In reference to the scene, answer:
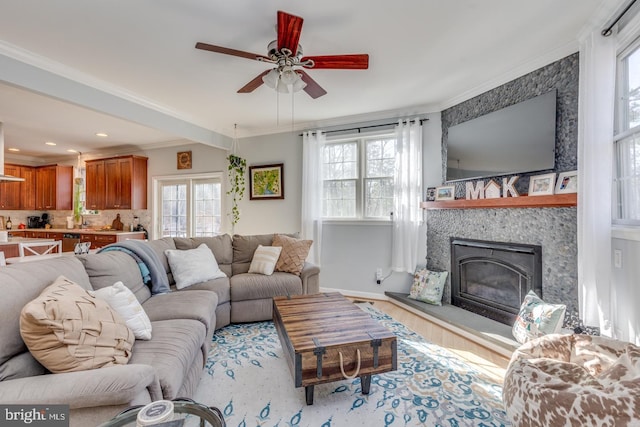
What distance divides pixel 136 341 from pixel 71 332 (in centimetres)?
51

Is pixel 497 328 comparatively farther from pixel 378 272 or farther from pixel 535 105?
pixel 535 105

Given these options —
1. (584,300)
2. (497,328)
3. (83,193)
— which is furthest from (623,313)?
(83,193)

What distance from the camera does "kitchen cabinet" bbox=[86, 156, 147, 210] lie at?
17.5 ft

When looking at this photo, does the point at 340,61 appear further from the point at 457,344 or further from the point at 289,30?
the point at 457,344

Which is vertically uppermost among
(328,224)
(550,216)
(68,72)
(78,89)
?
(68,72)

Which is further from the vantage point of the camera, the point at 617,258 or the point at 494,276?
the point at 494,276

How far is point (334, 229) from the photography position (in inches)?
167

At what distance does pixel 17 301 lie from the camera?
1.28 meters

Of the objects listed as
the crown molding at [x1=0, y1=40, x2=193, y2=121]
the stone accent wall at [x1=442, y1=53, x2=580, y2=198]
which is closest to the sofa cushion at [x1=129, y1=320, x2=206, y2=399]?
the crown molding at [x1=0, y1=40, x2=193, y2=121]

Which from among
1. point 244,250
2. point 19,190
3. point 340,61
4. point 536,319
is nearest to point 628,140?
point 536,319

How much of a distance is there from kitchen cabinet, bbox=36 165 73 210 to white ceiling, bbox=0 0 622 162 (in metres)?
2.70

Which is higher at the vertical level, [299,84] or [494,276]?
[299,84]

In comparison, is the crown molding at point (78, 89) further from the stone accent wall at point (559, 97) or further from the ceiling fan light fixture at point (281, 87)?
the stone accent wall at point (559, 97)

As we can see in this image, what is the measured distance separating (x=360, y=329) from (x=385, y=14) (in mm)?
2154
